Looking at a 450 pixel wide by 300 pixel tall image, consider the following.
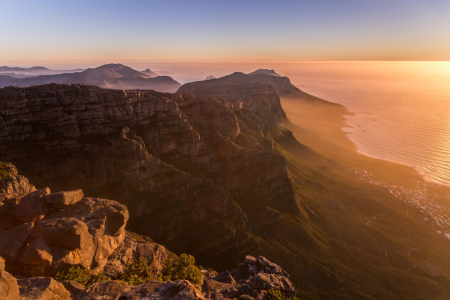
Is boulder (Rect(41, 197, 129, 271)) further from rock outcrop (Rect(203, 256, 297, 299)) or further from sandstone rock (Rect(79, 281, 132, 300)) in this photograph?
rock outcrop (Rect(203, 256, 297, 299))

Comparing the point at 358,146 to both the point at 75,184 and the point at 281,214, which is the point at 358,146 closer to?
the point at 281,214

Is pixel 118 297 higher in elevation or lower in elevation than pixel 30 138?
lower

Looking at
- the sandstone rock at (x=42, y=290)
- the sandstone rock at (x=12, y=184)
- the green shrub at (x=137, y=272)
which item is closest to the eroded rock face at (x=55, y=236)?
the green shrub at (x=137, y=272)

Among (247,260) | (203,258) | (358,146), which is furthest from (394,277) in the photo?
(358,146)

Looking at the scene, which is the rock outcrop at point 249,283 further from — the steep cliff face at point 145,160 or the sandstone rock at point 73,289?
the steep cliff face at point 145,160

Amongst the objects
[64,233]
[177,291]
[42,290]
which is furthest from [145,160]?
[177,291]

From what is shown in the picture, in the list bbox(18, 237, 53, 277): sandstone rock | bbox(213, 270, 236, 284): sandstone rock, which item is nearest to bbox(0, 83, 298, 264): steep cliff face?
bbox(213, 270, 236, 284): sandstone rock
